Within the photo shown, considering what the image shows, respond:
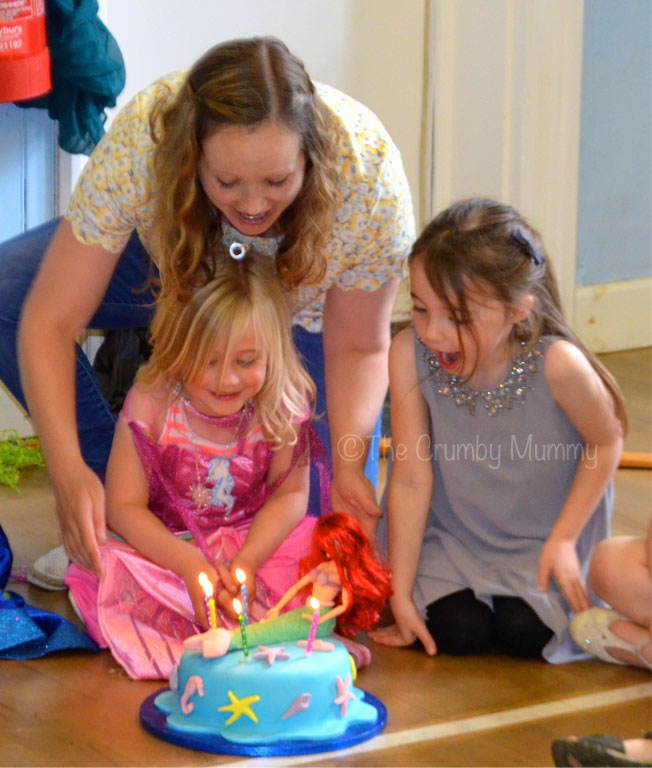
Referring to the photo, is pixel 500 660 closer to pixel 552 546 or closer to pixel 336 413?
pixel 552 546

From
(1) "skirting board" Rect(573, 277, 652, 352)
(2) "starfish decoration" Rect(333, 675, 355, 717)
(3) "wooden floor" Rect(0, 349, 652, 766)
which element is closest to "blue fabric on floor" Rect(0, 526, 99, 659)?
(3) "wooden floor" Rect(0, 349, 652, 766)

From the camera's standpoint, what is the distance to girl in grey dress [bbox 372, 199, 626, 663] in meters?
1.56

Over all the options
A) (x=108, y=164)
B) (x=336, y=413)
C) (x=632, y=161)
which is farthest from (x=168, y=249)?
(x=632, y=161)

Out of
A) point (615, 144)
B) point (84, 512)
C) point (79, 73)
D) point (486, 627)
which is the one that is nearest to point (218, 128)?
point (84, 512)

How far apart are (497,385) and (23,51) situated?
1029 millimetres

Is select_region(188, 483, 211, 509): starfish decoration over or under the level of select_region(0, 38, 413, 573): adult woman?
under

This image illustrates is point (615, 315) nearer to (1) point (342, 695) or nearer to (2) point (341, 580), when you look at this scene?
(2) point (341, 580)

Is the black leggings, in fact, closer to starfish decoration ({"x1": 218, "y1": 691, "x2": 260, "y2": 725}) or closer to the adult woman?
the adult woman

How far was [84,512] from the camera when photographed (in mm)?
1521

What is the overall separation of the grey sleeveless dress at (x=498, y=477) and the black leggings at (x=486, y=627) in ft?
0.09

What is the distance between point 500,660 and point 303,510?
352 mm

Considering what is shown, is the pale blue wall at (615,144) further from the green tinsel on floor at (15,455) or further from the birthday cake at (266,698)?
the birthday cake at (266,698)

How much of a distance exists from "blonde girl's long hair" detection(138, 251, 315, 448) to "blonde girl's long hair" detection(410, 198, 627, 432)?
22cm

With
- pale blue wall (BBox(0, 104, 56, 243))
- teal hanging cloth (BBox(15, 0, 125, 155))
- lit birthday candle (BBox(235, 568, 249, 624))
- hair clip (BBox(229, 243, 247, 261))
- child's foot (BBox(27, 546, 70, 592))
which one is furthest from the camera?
pale blue wall (BBox(0, 104, 56, 243))
